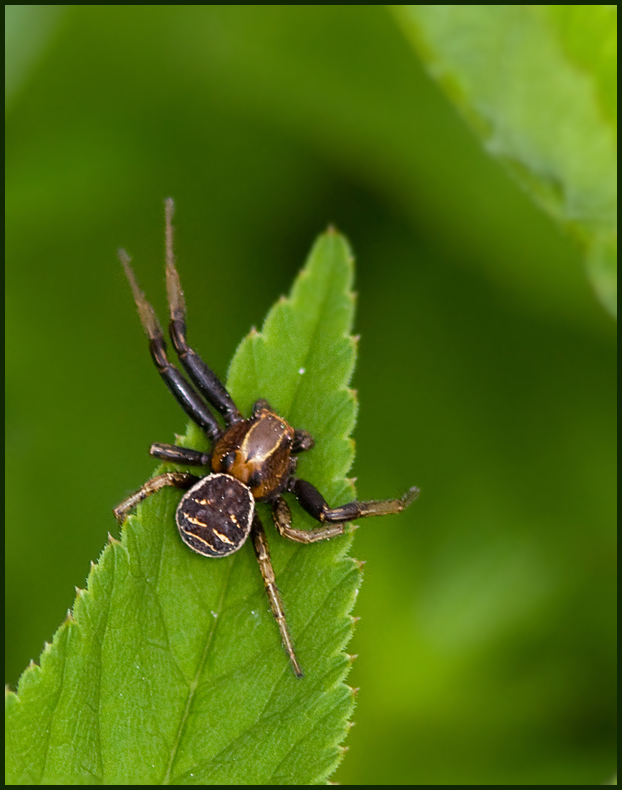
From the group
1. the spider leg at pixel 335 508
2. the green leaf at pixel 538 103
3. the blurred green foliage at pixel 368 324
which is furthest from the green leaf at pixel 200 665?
the blurred green foliage at pixel 368 324

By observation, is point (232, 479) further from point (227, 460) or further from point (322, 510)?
point (322, 510)

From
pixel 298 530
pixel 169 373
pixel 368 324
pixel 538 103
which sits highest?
pixel 538 103

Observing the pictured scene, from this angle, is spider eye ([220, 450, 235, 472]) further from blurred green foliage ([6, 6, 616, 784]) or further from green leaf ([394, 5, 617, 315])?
green leaf ([394, 5, 617, 315])

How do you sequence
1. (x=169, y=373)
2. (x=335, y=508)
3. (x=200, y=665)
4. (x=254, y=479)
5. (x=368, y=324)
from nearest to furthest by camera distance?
(x=200, y=665) < (x=335, y=508) < (x=254, y=479) < (x=169, y=373) < (x=368, y=324)

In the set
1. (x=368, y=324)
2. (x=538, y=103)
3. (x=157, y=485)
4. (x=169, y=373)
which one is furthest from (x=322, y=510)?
(x=538, y=103)

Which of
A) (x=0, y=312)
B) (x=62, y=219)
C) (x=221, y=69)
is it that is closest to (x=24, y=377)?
(x=0, y=312)

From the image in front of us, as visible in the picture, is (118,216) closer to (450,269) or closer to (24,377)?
(24,377)

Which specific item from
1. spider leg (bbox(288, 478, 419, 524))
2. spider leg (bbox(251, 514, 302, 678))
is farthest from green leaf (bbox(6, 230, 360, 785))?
spider leg (bbox(288, 478, 419, 524))

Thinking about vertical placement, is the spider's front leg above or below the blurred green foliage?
below

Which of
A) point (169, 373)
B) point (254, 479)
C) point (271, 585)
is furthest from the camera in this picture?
point (169, 373)
